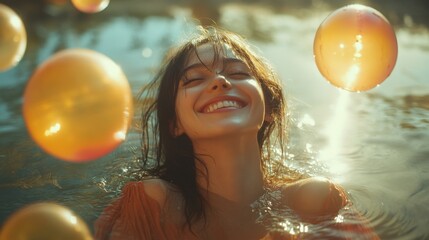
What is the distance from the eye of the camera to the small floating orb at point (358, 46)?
294 cm

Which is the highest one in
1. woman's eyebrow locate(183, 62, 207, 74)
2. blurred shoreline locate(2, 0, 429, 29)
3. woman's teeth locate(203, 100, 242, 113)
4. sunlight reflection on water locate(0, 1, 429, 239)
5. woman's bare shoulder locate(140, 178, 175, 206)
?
woman's eyebrow locate(183, 62, 207, 74)

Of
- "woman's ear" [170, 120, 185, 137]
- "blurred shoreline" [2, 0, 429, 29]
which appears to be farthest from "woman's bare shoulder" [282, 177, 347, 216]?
"blurred shoreline" [2, 0, 429, 29]

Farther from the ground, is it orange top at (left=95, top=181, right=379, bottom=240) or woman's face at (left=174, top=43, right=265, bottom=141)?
woman's face at (left=174, top=43, right=265, bottom=141)

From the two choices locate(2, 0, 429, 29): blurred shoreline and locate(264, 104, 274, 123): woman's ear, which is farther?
locate(2, 0, 429, 29): blurred shoreline

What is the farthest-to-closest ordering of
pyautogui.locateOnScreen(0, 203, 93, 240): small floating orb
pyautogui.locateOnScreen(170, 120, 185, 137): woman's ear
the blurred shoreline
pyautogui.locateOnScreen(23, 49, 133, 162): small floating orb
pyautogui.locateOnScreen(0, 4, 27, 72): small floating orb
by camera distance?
the blurred shoreline, pyautogui.locateOnScreen(0, 4, 27, 72): small floating orb, pyautogui.locateOnScreen(170, 120, 185, 137): woman's ear, pyautogui.locateOnScreen(23, 49, 133, 162): small floating orb, pyautogui.locateOnScreen(0, 203, 93, 240): small floating orb

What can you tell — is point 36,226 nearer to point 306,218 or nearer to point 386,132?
point 306,218

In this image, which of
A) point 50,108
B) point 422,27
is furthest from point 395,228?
point 422,27

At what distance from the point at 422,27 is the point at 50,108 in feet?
25.0

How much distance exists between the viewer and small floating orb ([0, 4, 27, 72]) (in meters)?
3.56

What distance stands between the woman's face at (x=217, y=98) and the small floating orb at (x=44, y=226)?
30.8 inches

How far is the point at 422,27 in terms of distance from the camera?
8.97 meters

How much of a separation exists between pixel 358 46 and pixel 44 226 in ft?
5.54

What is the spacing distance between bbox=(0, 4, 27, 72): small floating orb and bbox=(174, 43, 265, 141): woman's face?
1.28 m

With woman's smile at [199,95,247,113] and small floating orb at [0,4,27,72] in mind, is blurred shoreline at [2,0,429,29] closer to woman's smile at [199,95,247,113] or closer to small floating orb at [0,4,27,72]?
small floating orb at [0,4,27,72]
